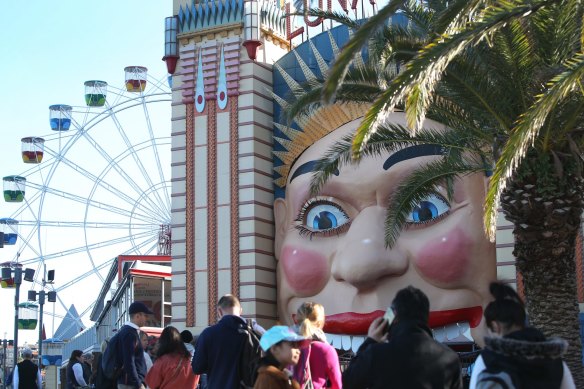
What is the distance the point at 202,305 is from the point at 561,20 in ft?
35.8

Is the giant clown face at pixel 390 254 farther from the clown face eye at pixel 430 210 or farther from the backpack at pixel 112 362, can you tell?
the backpack at pixel 112 362

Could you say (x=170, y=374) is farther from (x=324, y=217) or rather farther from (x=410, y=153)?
(x=324, y=217)

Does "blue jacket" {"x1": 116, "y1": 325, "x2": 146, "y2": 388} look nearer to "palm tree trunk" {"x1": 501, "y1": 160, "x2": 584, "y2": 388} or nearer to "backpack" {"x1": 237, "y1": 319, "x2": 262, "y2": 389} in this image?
"backpack" {"x1": 237, "y1": 319, "x2": 262, "y2": 389}

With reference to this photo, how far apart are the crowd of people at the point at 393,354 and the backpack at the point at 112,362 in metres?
1.57

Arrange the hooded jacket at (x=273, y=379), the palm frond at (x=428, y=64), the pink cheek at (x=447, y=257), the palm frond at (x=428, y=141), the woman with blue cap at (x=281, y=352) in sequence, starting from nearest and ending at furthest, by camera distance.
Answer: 1. the hooded jacket at (x=273, y=379)
2. the woman with blue cap at (x=281, y=352)
3. the palm frond at (x=428, y=64)
4. the palm frond at (x=428, y=141)
5. the pink cheek at (x=447, y=257)

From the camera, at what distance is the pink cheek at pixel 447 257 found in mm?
17344

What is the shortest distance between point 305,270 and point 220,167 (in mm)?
3378

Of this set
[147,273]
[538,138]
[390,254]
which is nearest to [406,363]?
[538,138]

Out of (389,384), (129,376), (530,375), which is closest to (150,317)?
(129,376)

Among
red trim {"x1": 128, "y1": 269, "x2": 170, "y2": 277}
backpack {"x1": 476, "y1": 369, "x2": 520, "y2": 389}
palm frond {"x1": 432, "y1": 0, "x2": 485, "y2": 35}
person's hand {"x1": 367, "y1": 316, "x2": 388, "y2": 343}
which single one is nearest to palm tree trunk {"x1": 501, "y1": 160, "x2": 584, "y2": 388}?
palm frond {"x1": 432, "y1": 0, "x2": 485, "y2": 35}

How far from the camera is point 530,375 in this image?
563cm

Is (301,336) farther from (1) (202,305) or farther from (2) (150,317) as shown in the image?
(1) (202,305)

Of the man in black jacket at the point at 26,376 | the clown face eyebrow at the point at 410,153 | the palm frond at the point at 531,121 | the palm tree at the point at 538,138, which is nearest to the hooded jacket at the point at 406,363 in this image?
the palm frond at the point at 531,121

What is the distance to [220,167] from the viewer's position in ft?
68.0
